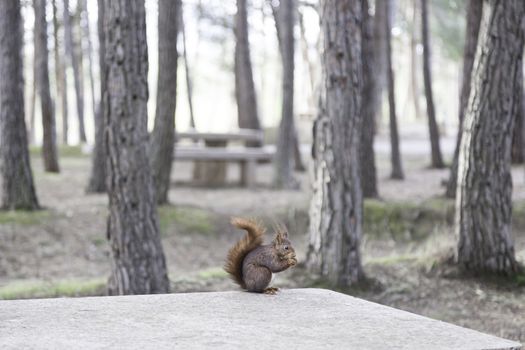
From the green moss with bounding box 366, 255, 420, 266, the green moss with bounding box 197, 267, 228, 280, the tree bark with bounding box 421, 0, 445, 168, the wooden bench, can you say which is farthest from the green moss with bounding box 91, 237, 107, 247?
the tree bark with bounding box 421, 0, 445, 168

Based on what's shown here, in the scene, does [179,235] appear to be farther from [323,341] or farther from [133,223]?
[323,341]

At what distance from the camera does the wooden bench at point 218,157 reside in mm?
16203

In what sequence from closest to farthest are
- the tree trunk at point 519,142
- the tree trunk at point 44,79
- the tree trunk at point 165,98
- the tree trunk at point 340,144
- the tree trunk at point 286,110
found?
the tree trunk at point 340,144, the tree trunk at point 165,98, the tree trunk at point 286,110, the tree trunk at point 44,79, the tree trunk at point 519,142

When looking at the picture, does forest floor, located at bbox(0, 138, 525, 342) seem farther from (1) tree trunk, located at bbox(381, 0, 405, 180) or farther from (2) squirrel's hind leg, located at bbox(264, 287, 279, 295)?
(2) squirrel's hind leg, located at bbox(264, 287, 279, 295)

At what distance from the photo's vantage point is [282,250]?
17.3ft

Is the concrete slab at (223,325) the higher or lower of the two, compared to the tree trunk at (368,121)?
lower

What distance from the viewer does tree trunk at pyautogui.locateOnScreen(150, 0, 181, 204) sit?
1282cm

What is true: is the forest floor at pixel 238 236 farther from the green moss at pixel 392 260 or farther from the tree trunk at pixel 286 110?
the tree trunk at pixel 286 110

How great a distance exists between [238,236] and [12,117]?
376 cm

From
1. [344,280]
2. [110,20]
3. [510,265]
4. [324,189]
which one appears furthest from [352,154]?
[110,20]

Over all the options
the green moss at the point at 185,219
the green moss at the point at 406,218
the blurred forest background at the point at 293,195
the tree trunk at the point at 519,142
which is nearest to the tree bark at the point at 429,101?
the blurred forest background at the point at 293,195

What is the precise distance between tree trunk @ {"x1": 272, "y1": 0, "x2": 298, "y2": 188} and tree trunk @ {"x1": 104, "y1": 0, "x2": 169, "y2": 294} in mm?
8476

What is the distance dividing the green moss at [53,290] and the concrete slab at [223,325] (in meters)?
3.41

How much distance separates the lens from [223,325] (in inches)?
176
